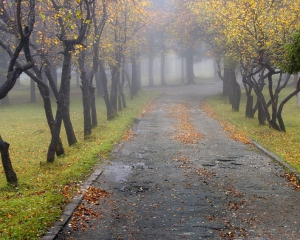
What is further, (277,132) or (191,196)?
(277,132)

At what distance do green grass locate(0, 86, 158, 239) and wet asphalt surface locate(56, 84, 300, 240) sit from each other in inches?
18.9

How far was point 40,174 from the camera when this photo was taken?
1082 cm

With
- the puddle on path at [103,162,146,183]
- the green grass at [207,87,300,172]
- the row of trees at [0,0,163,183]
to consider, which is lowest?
the green grass at [207,87,300,172]

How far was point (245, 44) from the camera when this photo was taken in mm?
17172

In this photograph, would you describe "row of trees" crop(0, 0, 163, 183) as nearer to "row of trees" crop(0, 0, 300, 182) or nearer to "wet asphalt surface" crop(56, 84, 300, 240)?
"row of trees" crop(0, 0, 300, 182)

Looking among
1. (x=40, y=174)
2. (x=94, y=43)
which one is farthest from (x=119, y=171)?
(x=94, y=43)

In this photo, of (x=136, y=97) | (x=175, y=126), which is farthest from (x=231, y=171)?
(x=136, y=97)

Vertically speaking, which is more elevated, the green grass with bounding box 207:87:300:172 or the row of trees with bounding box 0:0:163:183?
the row of trees with bounding box 0:0:163:183

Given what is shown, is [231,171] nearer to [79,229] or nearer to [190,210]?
[190,210]

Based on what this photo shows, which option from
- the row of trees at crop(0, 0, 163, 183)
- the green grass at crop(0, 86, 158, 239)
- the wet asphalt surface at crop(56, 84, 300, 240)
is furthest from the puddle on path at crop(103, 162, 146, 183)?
the row of trees at crop(0, 0, 163, 183)

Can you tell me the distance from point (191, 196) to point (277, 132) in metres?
10.0

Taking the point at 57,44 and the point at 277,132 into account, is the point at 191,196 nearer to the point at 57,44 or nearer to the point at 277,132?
the point at 277,132

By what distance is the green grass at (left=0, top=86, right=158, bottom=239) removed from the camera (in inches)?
261

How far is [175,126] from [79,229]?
1408cm
